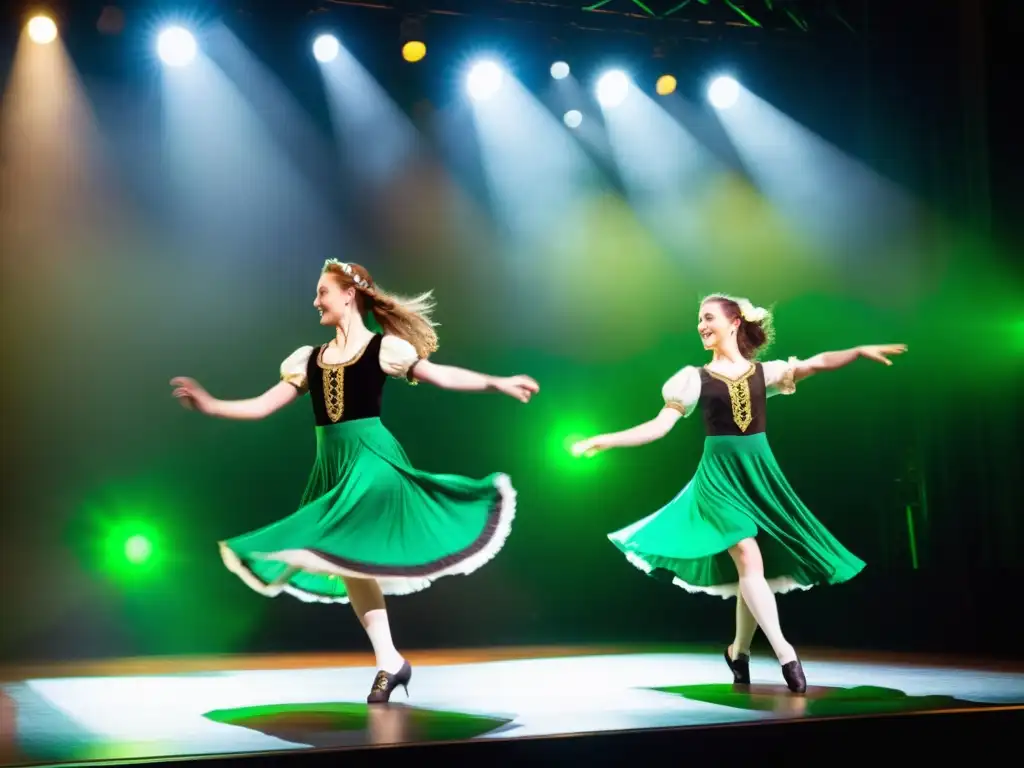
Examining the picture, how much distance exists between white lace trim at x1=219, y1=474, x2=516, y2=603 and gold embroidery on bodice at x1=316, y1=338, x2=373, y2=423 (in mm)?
555

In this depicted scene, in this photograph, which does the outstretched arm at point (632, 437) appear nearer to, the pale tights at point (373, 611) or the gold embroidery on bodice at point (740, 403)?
the gold embroidery on bodice at point (740, 403)

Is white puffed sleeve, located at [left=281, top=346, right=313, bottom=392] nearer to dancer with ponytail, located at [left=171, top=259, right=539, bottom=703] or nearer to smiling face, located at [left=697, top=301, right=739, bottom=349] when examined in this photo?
dancer with ponytail, located at [left=171, top=259, right=539, bottom=703]

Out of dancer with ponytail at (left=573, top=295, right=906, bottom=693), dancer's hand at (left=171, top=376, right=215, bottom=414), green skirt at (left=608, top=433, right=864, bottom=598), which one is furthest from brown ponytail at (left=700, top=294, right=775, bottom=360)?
dancer's hand at (left=171, top=376, right=215, bottom=414)

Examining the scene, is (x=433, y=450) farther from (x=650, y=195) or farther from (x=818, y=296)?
(x=818, y=296)

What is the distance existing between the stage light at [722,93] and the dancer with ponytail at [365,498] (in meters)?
3.40

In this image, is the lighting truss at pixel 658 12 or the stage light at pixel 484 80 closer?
the lighting truss at pixel 658 12

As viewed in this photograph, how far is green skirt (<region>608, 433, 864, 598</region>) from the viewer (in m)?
4.18

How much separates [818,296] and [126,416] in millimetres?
3952

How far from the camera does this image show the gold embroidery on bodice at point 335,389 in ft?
13.0

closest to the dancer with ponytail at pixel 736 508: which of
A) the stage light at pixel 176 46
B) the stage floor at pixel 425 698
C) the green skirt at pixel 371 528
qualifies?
the stage floor at pixel 425 698

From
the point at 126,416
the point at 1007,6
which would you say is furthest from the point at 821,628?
the point at 126,416

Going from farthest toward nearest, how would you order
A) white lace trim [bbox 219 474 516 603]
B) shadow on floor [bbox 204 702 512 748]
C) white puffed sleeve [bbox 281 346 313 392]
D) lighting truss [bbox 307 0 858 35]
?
lighting truss [bbox 307 0 858 35] → white puffed sleeve [bbox 281 346 313 392] → white lace trim [bbox 219 474 516 603] → shadow on floor [bbox 204 702 512 748]

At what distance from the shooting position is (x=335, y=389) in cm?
396

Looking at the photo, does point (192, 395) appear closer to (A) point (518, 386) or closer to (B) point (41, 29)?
(A) point (518, 386)
